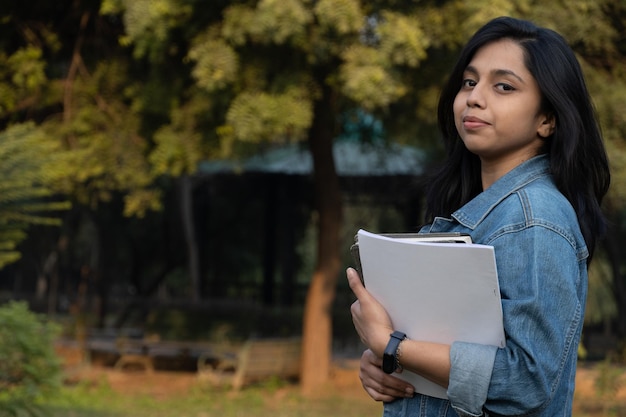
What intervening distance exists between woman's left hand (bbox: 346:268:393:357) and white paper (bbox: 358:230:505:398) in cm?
1

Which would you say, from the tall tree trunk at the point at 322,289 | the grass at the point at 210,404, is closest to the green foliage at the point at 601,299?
the tall tree trunk at the point at 322,289

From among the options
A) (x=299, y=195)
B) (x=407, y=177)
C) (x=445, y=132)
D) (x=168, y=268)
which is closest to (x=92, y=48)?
(x=407, y=177)

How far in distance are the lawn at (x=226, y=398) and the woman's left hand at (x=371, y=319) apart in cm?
811

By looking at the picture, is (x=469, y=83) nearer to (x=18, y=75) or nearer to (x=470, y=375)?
Answer: (x=470, y=375)

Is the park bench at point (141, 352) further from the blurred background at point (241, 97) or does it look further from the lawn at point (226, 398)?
the blurred background at point (241, 97)

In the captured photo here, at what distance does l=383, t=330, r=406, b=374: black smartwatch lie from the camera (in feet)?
5.56

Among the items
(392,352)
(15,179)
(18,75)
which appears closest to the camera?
(392,352)

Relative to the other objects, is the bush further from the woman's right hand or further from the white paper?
the white paper

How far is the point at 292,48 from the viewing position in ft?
30.4

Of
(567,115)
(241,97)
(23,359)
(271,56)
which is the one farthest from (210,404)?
(567,115)

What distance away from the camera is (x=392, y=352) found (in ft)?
5.55

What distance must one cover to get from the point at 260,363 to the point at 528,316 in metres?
10.7

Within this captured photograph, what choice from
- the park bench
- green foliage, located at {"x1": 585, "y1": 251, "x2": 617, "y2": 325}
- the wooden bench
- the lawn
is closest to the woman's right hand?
the lawn

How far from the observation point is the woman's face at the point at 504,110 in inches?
69.5
